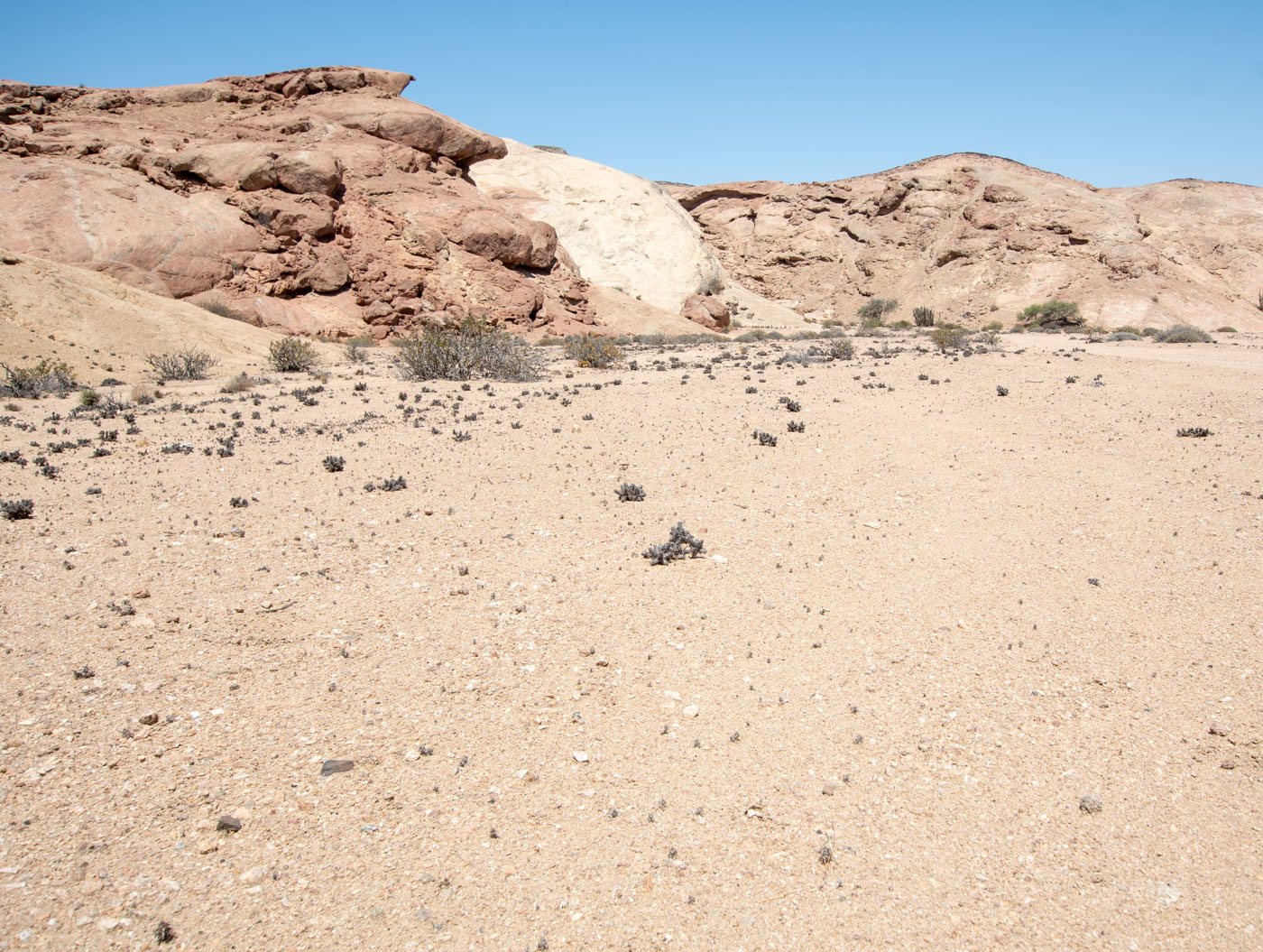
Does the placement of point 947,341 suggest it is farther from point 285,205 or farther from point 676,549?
point 285,205

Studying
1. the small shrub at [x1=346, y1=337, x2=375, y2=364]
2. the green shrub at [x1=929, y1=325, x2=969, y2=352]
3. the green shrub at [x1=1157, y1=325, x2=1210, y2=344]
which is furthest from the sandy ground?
the green shrub at [x1=1157, y1=325, x2=1210, y2=344]

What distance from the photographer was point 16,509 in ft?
20.9

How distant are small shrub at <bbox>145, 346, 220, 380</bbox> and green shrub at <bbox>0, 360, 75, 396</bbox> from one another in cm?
145

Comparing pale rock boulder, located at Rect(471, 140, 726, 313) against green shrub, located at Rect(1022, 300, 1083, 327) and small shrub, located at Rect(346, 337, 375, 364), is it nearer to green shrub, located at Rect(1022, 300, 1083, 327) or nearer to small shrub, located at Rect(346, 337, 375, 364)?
green shrub, located at Rect(1022, 300, 1083, 327)

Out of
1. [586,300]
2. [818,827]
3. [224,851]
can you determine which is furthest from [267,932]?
[586,300]

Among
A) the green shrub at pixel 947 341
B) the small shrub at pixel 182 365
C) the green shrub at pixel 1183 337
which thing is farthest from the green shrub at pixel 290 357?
the green shrub at pixel 1183 337

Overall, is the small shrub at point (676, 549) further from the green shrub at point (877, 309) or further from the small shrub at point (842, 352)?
the green shrub at point (877, 309)

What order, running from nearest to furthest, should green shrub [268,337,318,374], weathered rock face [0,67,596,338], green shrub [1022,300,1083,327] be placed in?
green shrub [268,337,318,374], weathered rock face [0,67,596,338], green shrub [1022,300,1083,327]

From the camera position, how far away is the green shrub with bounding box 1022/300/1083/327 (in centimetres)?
3125

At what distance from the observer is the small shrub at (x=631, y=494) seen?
6.97m

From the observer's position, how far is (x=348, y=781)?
341 cm

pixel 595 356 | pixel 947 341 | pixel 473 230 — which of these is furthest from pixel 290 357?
pixel 947 341

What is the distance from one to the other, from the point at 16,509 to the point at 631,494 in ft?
17.0

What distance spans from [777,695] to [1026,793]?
1230 millimetres
